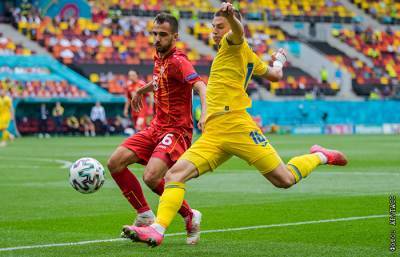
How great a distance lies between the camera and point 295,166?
9320 mm

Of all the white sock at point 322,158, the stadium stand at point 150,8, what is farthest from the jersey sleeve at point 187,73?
the stadium stand at point 150,8

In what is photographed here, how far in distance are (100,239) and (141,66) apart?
41.1 m

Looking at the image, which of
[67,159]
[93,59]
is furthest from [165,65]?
[93,59]

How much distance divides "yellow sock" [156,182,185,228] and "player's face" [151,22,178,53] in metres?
1.53

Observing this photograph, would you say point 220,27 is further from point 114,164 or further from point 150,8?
point 150,8

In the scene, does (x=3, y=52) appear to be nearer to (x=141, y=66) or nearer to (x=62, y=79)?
(x=62, y=79)

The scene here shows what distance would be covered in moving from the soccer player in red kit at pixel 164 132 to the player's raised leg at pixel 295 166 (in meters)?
0.96

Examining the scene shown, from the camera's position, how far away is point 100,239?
382 inches

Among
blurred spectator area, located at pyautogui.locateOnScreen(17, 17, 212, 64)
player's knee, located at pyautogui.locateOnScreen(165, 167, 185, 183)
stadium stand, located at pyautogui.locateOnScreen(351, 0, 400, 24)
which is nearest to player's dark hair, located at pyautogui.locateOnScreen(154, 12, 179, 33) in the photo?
player's knee, located at pyautogui.locateOnScreen(165, 167, 185, 183)

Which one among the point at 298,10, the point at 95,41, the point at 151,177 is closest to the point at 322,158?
the point at 151,177

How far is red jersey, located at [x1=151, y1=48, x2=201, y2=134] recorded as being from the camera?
959 centimetres

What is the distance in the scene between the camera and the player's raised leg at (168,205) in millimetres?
8078

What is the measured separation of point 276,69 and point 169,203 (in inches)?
79.6

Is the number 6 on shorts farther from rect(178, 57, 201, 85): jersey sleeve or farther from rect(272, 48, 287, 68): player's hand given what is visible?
rect(272, 48, 287, 68): player's hand
